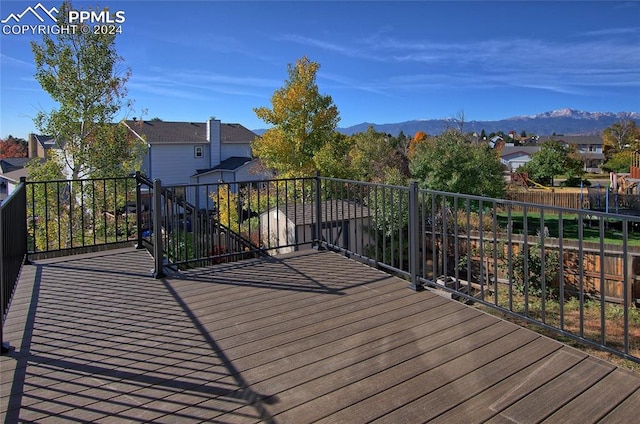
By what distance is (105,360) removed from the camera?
8.23 feet

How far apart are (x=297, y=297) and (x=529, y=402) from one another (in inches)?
77.1

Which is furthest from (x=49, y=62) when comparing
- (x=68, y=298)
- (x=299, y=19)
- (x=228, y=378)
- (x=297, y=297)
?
(x=228, y=378)

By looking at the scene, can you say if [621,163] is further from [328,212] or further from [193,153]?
[328,212]

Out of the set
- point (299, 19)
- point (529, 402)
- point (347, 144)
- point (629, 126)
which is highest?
point (629, 126)

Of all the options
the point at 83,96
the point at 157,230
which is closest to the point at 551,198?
the point at 83,96

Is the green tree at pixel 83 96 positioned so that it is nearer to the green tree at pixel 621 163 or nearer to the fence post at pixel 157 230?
the fence post at pixel 157 230

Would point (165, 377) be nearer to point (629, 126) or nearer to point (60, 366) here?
point (60, 366)

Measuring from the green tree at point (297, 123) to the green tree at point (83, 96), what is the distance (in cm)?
719

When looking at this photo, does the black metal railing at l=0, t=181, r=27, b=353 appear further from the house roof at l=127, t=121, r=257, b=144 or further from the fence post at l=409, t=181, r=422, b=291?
the house roof at l=127, t=121, r=257, b=144

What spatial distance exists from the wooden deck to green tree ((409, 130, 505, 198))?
58.5ft

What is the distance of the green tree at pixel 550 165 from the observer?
4200cm

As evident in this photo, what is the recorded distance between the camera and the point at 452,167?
68.7 ft

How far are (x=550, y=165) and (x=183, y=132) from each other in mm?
35116

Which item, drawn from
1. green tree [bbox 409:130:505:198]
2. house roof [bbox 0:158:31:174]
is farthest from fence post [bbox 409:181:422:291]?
house roof [bbox 0:158:31:174]
